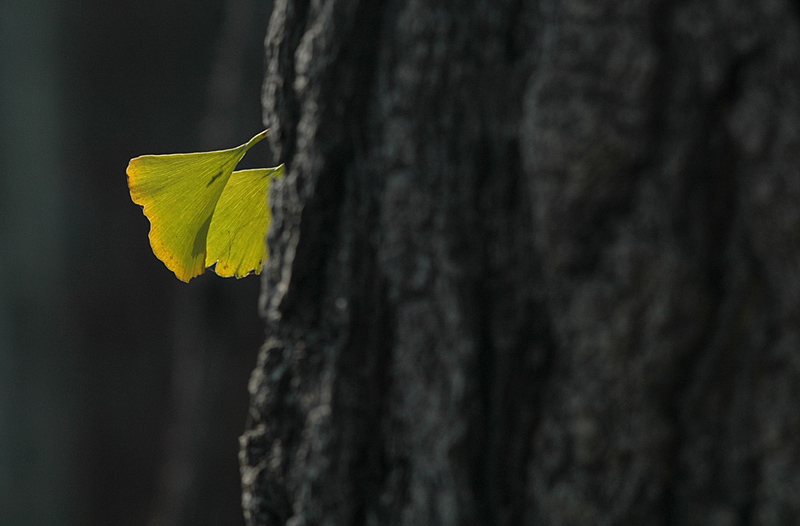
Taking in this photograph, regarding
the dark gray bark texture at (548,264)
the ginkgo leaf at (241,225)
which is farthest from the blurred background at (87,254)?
the dark gray bark texture at (548,264)

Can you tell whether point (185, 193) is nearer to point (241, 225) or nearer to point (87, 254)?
point (241, 225)

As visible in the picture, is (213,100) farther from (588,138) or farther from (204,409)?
(588,138)

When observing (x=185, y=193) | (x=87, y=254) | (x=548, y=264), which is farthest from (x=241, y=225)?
(x=87, y=254)

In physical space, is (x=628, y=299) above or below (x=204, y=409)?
above

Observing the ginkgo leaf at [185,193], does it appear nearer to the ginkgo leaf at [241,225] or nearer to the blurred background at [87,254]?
the ginkgo leaf at [241,225]

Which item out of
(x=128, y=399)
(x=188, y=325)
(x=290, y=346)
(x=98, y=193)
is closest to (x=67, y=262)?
(x=98, y=193)
